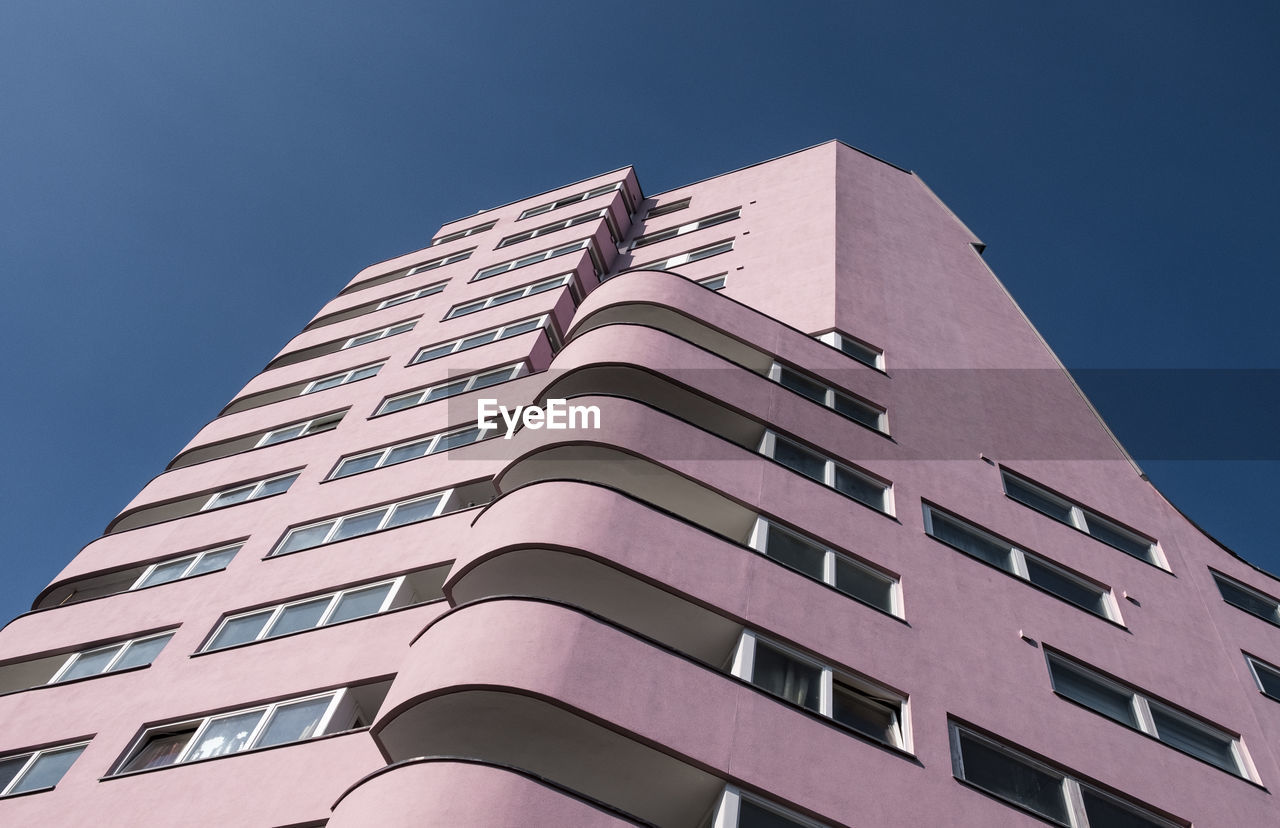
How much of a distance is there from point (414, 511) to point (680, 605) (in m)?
7.90

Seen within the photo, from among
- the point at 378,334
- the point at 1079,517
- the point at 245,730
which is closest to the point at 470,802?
the point at 245,730

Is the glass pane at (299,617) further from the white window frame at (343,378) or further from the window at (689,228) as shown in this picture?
the window at (689,228)

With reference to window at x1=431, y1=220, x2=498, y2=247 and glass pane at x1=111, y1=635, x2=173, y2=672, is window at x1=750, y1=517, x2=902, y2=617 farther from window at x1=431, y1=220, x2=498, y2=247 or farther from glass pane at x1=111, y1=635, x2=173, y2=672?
window at x1=431, y1=220, x2=498, y2=247

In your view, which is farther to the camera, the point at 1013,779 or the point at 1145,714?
the point at 1145,714

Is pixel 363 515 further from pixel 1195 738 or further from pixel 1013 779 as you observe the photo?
pixel 1195 738

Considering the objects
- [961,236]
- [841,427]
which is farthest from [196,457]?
[961,236]

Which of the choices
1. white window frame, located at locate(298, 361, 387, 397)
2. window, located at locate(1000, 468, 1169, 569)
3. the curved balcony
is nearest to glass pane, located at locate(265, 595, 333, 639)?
the curved balcony

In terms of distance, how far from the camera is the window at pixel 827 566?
51.4ft

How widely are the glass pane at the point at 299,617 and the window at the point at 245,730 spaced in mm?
1898

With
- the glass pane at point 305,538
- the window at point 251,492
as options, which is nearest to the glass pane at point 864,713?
the glass pane at point 305,538

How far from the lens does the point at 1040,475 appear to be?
20422mm

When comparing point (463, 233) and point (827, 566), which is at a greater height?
point (463, 233)

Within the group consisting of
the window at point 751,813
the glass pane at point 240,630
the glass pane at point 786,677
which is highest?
the glass pane at point 240,630

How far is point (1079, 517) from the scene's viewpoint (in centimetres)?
1983
